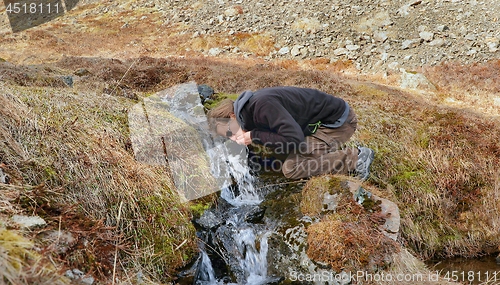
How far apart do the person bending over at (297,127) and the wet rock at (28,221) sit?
8.76 ft

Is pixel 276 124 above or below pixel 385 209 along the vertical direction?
above

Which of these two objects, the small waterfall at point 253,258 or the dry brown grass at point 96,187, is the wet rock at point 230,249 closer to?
the small waterfall at point 253,258

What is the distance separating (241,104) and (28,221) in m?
2.77

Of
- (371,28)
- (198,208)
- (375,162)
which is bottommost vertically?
(371,28)

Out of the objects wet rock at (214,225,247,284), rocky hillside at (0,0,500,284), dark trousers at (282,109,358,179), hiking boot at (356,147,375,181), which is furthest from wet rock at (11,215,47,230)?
hiking boot at (356,147,375,181)

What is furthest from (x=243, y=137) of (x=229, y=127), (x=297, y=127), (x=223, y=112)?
(x=297, y=127)

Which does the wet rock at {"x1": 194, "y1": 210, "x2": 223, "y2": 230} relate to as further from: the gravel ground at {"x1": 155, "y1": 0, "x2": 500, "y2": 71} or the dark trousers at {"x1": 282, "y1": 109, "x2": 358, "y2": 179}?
the gravel ground at {"x1": 155, "y1": 0, "x2": 500, "y2": 71}

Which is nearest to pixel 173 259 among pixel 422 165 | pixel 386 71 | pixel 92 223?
pixel 92 223

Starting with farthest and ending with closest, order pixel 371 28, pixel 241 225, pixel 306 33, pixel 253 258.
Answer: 1. pixel 306 33
2. pixel 371 28
3. pixel 241 225
4. pixel 253 258

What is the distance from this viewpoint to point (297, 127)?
4.73 meters

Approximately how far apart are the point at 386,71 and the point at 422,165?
34.6 feet

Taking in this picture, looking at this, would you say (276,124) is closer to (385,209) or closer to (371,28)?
(385,209)

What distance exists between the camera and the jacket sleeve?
4.68m

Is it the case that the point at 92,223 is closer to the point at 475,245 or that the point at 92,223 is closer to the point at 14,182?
the point at 14,182
